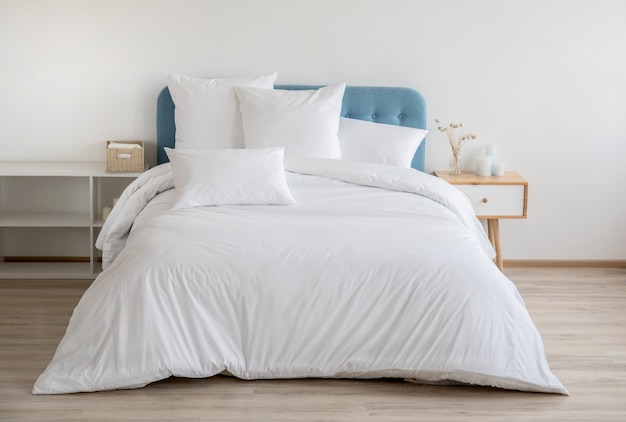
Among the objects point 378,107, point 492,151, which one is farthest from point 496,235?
point 378,107

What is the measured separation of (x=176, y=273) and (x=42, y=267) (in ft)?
6.74

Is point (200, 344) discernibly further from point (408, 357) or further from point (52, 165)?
point (52, 165)

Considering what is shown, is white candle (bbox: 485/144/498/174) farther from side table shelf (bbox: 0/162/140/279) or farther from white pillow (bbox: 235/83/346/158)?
side table shelf (bbox: 0/162/140/279)

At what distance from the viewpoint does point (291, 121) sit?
5.00 meters

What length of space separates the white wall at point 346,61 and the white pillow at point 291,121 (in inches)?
13.6

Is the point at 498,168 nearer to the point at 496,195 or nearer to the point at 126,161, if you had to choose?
the point at 496,195

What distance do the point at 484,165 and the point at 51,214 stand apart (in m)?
2.50

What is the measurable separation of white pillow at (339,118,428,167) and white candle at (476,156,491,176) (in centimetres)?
36

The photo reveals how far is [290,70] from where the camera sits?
540cm

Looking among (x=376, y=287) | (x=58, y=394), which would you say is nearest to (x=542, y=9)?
(x=376, y=287)

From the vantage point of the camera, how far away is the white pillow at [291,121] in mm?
4969

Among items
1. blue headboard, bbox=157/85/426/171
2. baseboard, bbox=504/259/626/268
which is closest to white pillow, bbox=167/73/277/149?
blue headboard, bbox=157/85/426/171

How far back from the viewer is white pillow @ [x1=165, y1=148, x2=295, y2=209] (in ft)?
13.9

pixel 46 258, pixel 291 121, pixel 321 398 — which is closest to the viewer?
pixel 321 398
